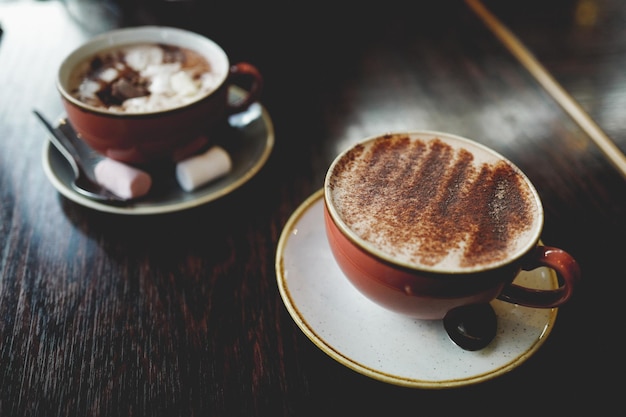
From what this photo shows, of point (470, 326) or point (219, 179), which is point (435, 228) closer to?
point (470, 326)

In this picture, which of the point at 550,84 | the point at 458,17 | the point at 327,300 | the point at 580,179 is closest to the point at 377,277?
the point at 327,300

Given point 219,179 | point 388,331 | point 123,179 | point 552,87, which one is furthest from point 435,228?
point 552,87

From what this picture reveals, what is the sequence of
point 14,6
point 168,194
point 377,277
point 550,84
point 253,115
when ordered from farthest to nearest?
point 14,6, point 550,84, point 253,115, point 168,194, point 377,277

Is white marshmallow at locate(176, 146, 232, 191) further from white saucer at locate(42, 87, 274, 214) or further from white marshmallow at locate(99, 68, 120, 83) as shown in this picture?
white marshmallow at locate(99, 68, 120, 83)

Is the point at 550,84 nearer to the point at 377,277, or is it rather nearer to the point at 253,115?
the point at 253,115

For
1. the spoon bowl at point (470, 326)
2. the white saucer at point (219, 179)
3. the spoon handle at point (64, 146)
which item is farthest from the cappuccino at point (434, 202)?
the spoon handle at point (64, 146)
